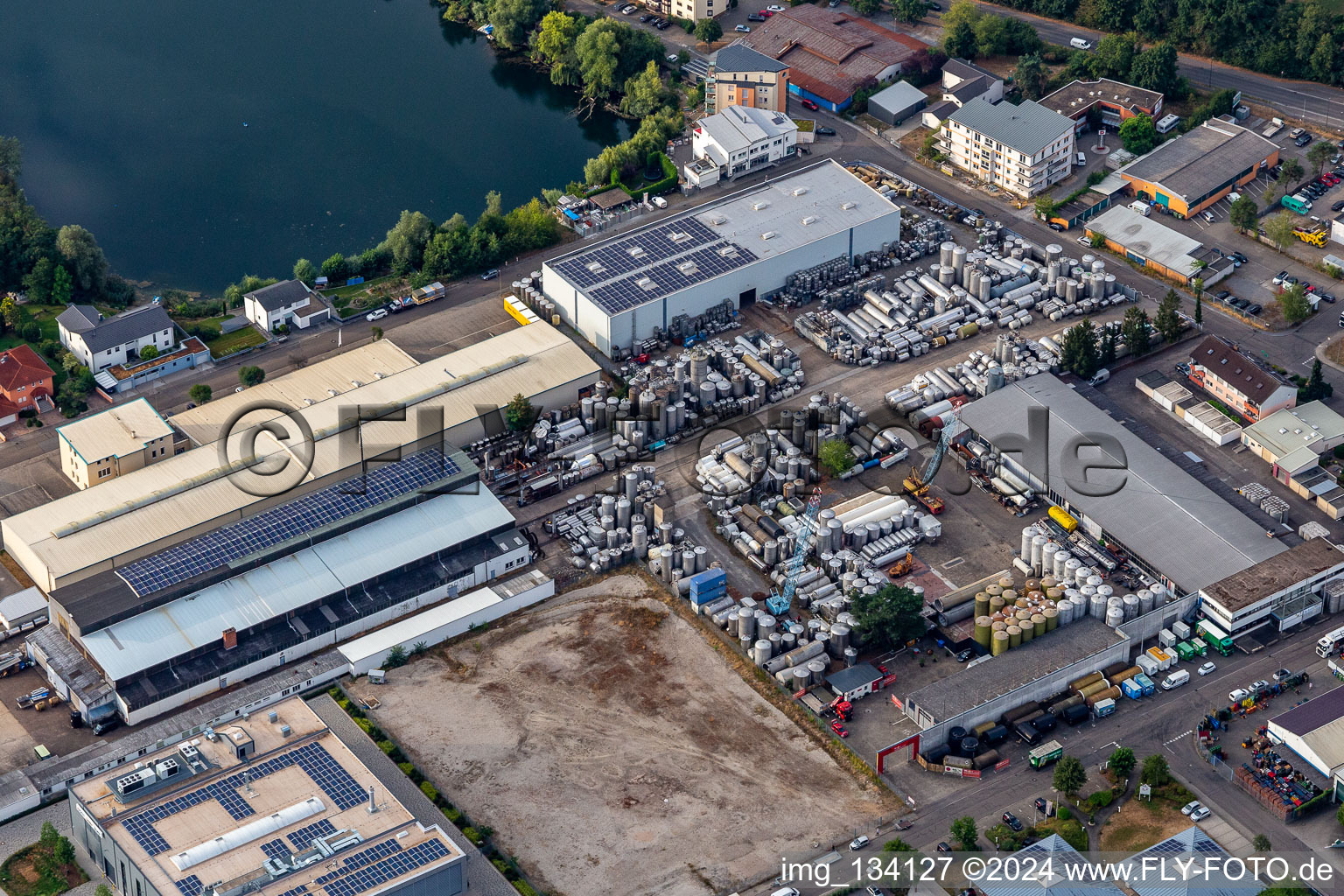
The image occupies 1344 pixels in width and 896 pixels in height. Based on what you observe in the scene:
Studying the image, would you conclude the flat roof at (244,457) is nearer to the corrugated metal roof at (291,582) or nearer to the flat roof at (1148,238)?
the corrugated metal roof at (291,582)

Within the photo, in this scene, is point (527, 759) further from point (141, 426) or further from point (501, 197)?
point (501, 197)

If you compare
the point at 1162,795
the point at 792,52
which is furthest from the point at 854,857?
the point at 792,52

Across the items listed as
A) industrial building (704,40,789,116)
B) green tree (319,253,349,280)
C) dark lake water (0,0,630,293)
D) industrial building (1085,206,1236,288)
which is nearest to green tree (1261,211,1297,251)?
industrial building (1085,206,1236,288)

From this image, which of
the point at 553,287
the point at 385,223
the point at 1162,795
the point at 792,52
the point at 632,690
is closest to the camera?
the point at 1162,795

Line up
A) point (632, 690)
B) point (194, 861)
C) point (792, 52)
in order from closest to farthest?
point (194, 861), point (632, 690), point (792, 52)

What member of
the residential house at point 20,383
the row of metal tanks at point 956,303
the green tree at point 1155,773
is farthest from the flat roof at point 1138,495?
the residential house at point 20,383

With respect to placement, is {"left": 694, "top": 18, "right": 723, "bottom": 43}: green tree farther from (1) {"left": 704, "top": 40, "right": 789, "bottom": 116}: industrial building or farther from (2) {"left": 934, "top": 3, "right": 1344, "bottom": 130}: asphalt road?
(2) {"left": 934, "top": 3, "right": 1344, "bottom": 130}: asphalt road
